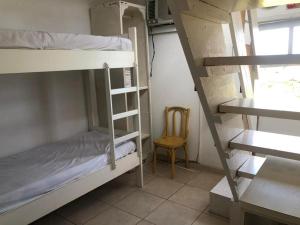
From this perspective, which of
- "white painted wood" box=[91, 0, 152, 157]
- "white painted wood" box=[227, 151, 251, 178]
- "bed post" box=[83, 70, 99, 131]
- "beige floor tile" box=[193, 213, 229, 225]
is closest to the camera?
"white painted wood" box=[227, 151, 251, 178]

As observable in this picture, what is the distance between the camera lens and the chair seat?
306cm

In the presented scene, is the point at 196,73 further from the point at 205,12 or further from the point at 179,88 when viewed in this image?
the point at 179,88

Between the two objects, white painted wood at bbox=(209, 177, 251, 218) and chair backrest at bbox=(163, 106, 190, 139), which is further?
chair backrest at bbox=(163, 106, 190, 139)

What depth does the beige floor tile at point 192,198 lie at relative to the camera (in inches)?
98.7

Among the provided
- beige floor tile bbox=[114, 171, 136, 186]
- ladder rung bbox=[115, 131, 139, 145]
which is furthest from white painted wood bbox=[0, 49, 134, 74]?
beige floor tile bbox=[114, 171, 136, 186]

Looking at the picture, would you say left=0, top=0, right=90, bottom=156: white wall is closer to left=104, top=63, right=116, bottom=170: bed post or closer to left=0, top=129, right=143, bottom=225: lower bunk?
left=0, top=129, right=143, bottom=225: lower bunk

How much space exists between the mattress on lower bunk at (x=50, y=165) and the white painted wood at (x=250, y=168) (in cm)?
140

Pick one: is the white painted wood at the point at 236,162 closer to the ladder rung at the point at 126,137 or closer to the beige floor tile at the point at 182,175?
the ladder rung at the point at 126,137

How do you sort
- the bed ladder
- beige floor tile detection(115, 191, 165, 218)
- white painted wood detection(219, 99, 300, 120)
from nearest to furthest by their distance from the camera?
1. white painted wood detection(219, 99, 300, 120)
2. the bed ladder
3. beige floor tile detection(115, 191, 165, 218)

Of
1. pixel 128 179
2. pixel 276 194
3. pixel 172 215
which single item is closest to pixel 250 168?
pixel 276 194

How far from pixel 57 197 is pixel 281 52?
261 cm

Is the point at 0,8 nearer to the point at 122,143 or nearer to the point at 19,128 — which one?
the point at 19,128

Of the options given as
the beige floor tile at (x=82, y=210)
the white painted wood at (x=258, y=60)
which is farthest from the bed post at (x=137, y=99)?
the white painted wood at (x=258, y=60)

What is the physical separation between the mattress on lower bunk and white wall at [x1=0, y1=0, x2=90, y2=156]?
0.20m
